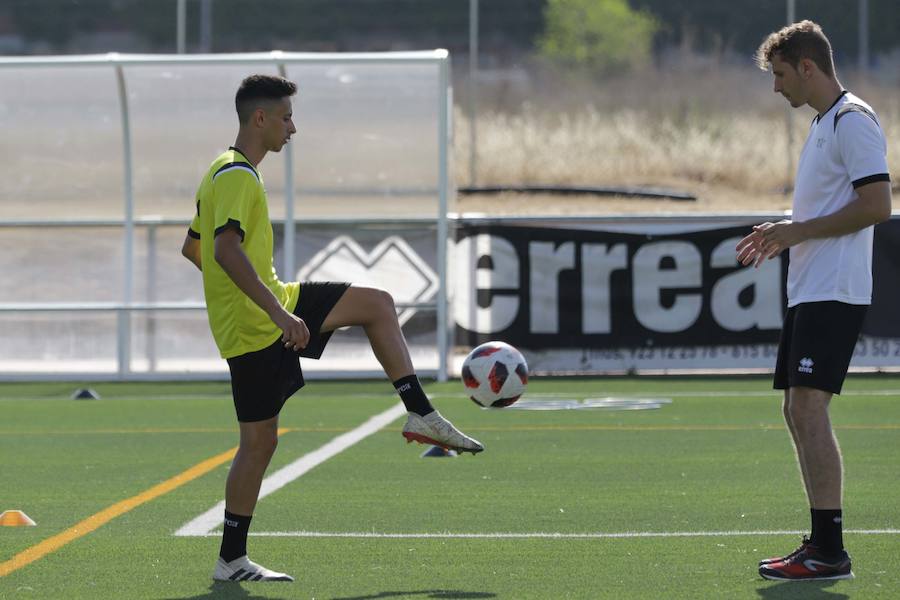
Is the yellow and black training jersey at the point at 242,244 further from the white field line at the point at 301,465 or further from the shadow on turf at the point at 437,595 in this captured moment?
the white field line at the point at 301,465

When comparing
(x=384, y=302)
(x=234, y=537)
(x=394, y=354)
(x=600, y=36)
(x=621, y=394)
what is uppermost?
(x=600, y=36)

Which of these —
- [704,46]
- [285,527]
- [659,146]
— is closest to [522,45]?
[704,46]

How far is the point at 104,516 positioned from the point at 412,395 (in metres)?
2.34

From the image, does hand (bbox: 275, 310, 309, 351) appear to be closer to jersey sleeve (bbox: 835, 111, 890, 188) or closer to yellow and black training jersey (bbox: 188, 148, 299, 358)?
yellow and black training jersey (bbox: 188, 148, 299, 358)

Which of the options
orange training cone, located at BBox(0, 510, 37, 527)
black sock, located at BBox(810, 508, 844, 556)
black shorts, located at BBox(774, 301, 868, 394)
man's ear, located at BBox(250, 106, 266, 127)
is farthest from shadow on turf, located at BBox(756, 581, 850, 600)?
orange training cone, located at BBox(0, 510, 37, 527)

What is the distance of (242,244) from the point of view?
6.15 metres

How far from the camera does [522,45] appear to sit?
A: 139ft

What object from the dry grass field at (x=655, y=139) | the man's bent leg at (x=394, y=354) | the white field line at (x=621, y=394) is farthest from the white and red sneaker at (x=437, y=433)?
the dry grass field at (x=655, y=139)

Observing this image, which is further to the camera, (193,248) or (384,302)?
(193,248)

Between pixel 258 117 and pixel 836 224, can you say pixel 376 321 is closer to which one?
pixel 258 117

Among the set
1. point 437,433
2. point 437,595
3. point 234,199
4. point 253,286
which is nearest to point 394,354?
point 437,433

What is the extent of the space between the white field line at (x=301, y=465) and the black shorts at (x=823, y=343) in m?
3.01

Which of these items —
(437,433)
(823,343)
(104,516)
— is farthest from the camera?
(104,516)

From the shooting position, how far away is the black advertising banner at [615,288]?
1645 cm
